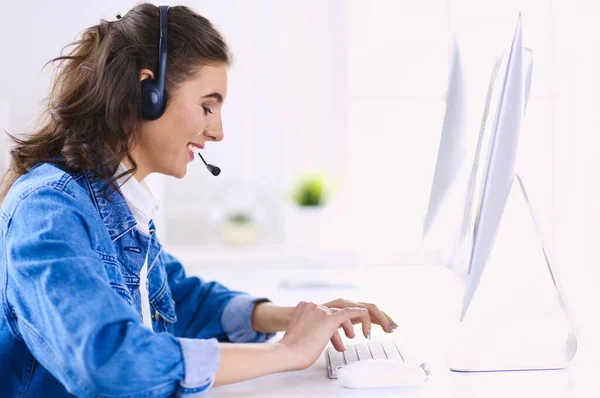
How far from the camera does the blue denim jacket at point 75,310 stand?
751 millimetres

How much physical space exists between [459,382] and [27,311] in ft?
1.81

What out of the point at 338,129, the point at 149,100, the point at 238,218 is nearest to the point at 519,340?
the point at 149,100

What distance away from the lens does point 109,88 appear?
1.02m

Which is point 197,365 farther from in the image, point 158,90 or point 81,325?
point 158,90

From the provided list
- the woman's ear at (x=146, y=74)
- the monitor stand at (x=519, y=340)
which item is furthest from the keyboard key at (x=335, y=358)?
the woman's ear at (x=146, y=74)

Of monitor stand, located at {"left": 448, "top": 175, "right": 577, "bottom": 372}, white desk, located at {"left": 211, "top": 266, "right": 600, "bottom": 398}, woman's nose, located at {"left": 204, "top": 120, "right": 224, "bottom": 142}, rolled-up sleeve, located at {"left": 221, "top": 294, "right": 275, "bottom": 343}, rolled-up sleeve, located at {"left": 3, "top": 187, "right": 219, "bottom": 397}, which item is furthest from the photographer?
rolled-up sleeve, located at {"left": 221, "top": 294, "right": 275, "bottom": 343}

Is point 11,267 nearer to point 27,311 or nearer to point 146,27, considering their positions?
point 27,311

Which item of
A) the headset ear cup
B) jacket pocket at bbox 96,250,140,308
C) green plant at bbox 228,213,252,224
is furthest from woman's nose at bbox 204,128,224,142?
green plant at bbox 228,213,252,224

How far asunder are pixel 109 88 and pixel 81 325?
0.41 meters

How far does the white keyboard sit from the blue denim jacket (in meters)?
0.23

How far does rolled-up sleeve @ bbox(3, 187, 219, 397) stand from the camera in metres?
0.75

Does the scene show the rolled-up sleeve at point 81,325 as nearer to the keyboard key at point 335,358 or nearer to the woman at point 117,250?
the woman at point 117,250

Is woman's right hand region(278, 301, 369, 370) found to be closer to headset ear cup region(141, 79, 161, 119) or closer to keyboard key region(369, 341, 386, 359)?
keyboard key region(369, 341, 386, 359)

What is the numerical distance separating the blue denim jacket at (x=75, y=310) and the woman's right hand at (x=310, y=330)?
0.13 m
